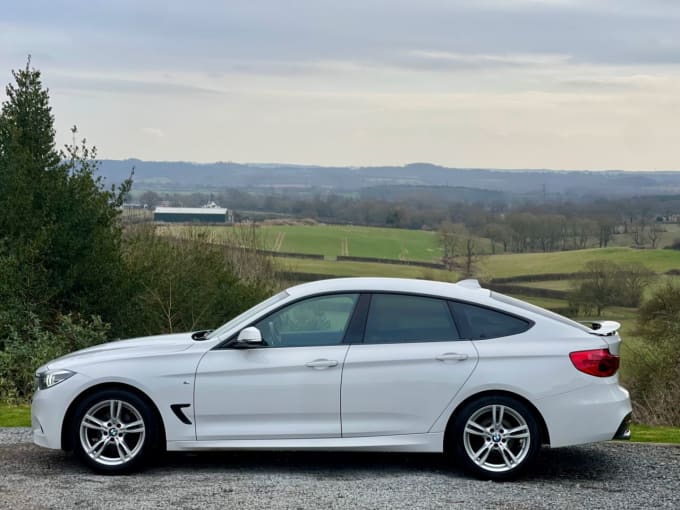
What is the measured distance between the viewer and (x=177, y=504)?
6.70 m

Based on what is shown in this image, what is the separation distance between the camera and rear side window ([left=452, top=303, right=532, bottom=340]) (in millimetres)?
7617

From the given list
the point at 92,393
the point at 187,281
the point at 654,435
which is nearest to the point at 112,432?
the point at 92,393

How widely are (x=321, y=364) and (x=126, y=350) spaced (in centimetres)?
162

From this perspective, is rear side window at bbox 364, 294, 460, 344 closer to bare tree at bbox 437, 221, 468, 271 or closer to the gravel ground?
the gravel ground

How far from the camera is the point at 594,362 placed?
7.47 m

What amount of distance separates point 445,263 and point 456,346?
6322 cm

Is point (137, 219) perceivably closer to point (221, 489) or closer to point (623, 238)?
point (221, 489)

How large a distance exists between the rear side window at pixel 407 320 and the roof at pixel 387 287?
0.24 ft

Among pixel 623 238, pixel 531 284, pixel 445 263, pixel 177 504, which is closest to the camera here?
pixel 177 504

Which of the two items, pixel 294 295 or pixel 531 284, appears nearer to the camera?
pixel 294 295

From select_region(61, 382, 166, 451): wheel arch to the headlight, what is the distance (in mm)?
201

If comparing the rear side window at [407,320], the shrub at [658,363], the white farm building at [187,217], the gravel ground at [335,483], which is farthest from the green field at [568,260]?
the rear side window at [407,320]

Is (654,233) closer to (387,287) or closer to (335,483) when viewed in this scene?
(387,287)

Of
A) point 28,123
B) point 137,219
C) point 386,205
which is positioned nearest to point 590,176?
point 386,205
